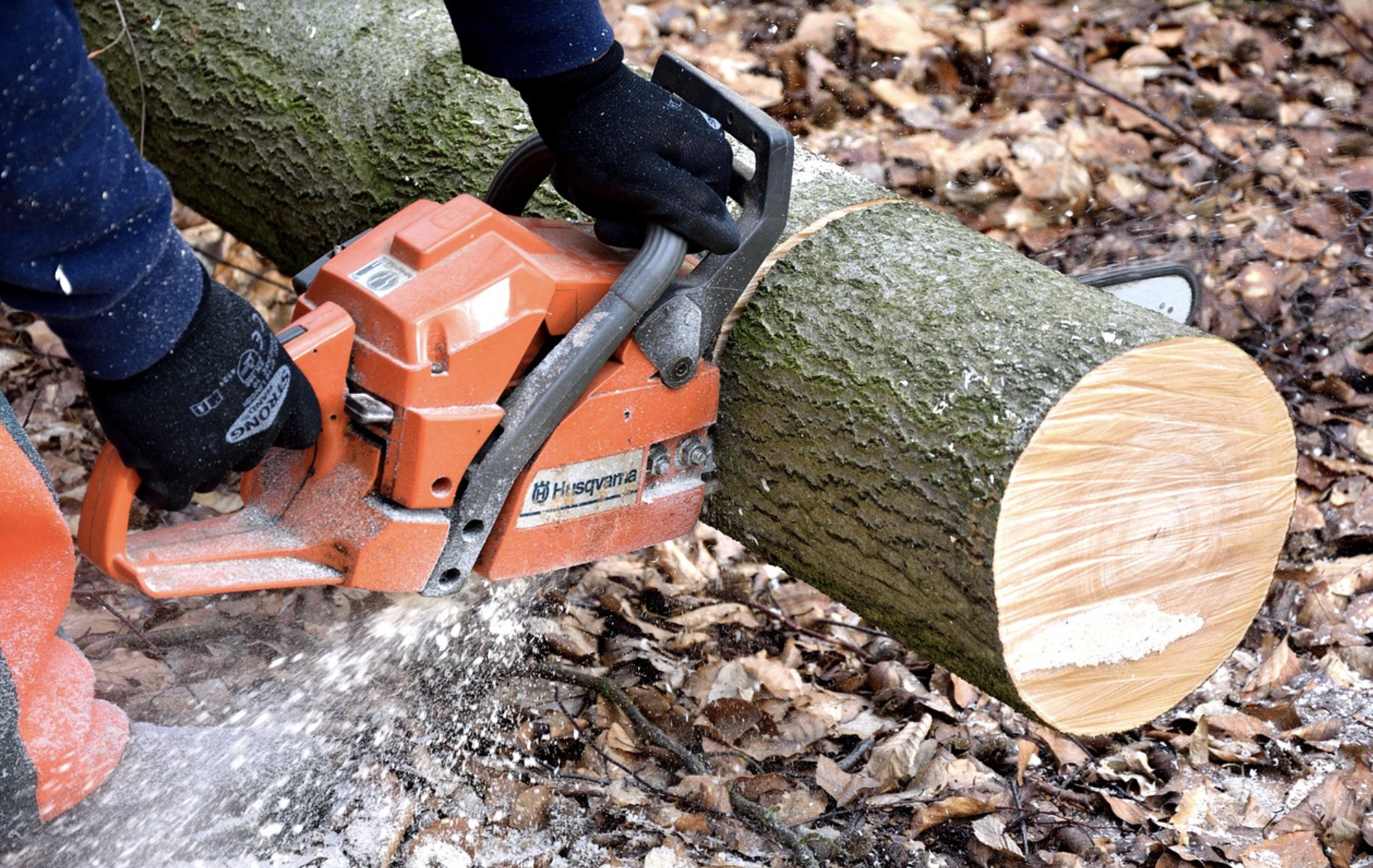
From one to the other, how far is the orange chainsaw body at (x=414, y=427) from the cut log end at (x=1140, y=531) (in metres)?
0.73

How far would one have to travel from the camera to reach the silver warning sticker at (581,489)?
228 centimetres

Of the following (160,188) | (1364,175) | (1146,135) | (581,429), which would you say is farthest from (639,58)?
(160,188)

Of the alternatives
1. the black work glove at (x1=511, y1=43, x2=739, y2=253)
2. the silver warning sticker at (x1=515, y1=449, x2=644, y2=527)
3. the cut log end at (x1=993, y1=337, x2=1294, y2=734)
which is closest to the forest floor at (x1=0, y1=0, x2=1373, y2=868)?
the cut log end at (x1=993, y1=337, x2=1294, y2=734)

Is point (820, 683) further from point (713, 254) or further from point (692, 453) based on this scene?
point (713, 254)

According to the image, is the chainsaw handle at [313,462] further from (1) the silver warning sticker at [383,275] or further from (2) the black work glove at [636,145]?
(2) the black work glove at [636,145]

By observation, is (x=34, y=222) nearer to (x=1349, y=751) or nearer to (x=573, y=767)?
(x=573, y=767)

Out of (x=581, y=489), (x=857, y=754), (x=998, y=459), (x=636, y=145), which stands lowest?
(x=857, y=754)

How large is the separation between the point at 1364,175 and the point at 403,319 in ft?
12.8

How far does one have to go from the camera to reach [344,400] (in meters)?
2.13

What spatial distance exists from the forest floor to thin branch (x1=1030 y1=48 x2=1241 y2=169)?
42 millimetres

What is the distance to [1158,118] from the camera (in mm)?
4727

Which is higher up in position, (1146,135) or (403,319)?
(403,319)

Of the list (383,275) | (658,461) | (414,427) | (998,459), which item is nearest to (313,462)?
(414,427)

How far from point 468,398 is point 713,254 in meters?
0.55
